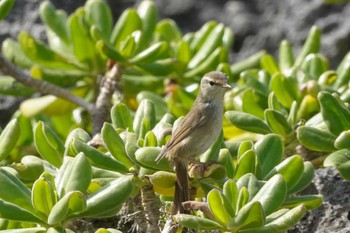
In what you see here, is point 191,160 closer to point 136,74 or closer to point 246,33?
point 136,74

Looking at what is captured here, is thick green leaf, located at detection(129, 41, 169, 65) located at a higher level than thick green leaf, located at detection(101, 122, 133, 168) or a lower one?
higher

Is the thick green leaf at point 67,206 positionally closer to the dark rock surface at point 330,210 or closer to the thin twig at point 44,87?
the dark rock surface at point 330,210

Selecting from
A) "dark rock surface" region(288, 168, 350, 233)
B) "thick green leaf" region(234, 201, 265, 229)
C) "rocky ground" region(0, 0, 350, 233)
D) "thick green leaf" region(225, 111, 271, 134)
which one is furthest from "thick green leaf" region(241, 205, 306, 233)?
"rocky ground" region(0, 0, 350, 233)

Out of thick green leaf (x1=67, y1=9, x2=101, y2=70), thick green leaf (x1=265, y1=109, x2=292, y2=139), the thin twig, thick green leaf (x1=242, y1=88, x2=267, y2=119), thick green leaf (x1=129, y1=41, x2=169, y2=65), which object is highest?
thick green leaf (x1=67, y1=9, x2=101, y2=70)

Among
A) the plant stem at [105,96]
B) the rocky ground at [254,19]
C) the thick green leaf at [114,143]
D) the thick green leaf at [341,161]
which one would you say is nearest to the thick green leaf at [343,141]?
the thick green leaf at [341,161]

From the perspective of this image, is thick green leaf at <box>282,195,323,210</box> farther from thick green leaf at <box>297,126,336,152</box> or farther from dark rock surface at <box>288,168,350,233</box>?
thick green leaf at <box>297,126,336,152</box>

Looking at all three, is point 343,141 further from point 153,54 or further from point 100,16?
point 100,16

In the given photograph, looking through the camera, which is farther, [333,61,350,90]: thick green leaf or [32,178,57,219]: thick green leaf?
[333,61,350,90]: thick green leaf
